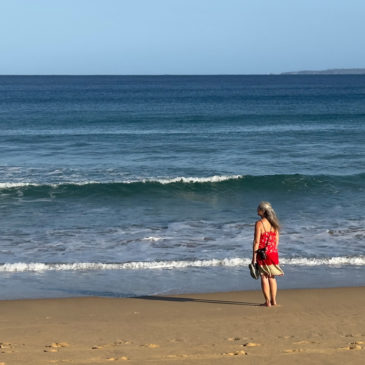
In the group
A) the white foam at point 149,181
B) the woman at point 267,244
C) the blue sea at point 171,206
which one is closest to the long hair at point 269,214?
the woman at point 267,244

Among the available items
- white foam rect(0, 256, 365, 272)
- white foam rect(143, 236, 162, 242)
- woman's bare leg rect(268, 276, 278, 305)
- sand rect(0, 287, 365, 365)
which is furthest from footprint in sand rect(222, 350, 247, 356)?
white foam rect(143, 236, 162, 242)

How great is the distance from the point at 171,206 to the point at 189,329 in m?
10.3

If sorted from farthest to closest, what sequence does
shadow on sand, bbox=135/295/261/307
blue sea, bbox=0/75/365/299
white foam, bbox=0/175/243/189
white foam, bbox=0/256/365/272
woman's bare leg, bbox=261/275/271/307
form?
white foam, bbox=0/175/243/189, white foam, bbox=0/256/365/272, blue sea, bbox=0/75/365/299, shadow on sand, bbox=135/295/261/307, woman's bare leg, bbox=261/275/271/307

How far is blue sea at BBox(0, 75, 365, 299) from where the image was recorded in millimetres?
11336

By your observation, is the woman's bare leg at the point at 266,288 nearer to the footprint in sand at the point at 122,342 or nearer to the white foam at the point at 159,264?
the footprint in sand at the point at 122,342

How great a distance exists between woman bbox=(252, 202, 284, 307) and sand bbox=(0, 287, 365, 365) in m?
0.38

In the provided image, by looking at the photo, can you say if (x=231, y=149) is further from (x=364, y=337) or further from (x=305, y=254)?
(x=364, y=337)

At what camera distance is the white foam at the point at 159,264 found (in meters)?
11.7

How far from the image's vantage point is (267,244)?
9.01 m

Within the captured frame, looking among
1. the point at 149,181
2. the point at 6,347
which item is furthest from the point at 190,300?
the point at 149,181

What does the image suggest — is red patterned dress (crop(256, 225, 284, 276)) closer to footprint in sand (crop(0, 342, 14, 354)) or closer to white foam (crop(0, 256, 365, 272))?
white foam (crop(0, 256, 365, 272))

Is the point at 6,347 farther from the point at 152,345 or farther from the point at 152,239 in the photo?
the point at 152,239

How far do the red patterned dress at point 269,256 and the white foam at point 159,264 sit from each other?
9.30 feet

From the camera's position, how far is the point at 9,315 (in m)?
8.99
